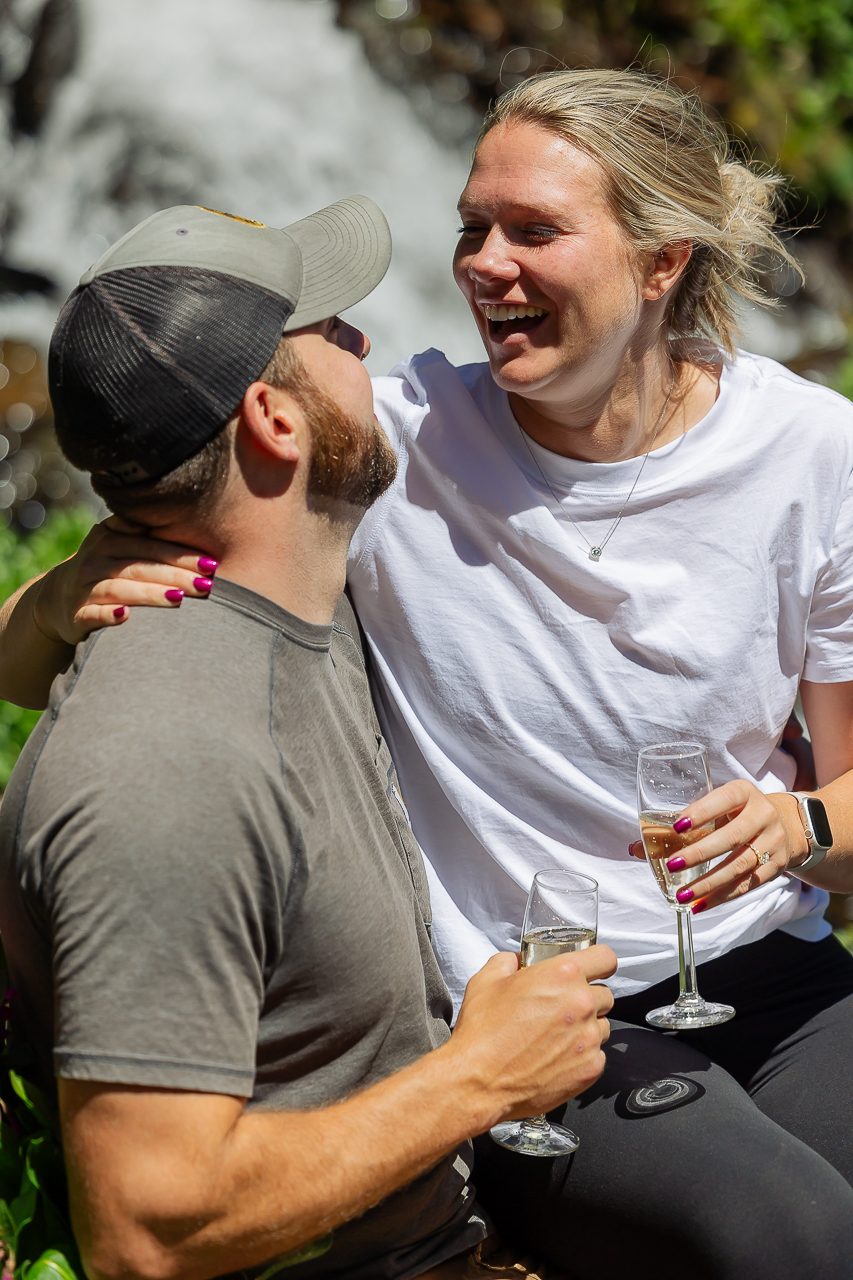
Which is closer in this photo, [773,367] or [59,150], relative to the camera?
[773,367]

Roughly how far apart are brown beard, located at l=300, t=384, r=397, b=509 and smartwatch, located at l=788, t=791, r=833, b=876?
109 centimetres

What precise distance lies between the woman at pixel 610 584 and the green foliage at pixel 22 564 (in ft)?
6.65

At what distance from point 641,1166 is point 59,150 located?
24.4 ft

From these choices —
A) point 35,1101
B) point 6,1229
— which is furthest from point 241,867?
point 6,1229

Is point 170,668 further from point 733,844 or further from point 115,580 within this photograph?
point 733,844

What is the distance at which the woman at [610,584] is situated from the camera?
8.28 ft

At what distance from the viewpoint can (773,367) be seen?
9.34ft

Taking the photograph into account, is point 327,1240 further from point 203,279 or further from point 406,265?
point 406,265

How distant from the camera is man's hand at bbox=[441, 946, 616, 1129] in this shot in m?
1.78

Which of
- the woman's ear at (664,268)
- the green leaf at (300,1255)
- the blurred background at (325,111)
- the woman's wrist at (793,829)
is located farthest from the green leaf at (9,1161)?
the blurred background at (325,111)

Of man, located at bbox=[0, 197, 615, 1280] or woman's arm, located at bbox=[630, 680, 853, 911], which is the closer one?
man, located at bbox=[0, 197, 615, 1280]

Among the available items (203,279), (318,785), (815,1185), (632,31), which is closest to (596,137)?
(203,279)

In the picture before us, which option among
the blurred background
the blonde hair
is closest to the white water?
the blurred background

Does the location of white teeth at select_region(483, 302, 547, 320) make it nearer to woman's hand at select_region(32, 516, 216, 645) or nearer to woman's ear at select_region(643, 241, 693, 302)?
woman's ear at select_region(643, 241, 693, 302)
